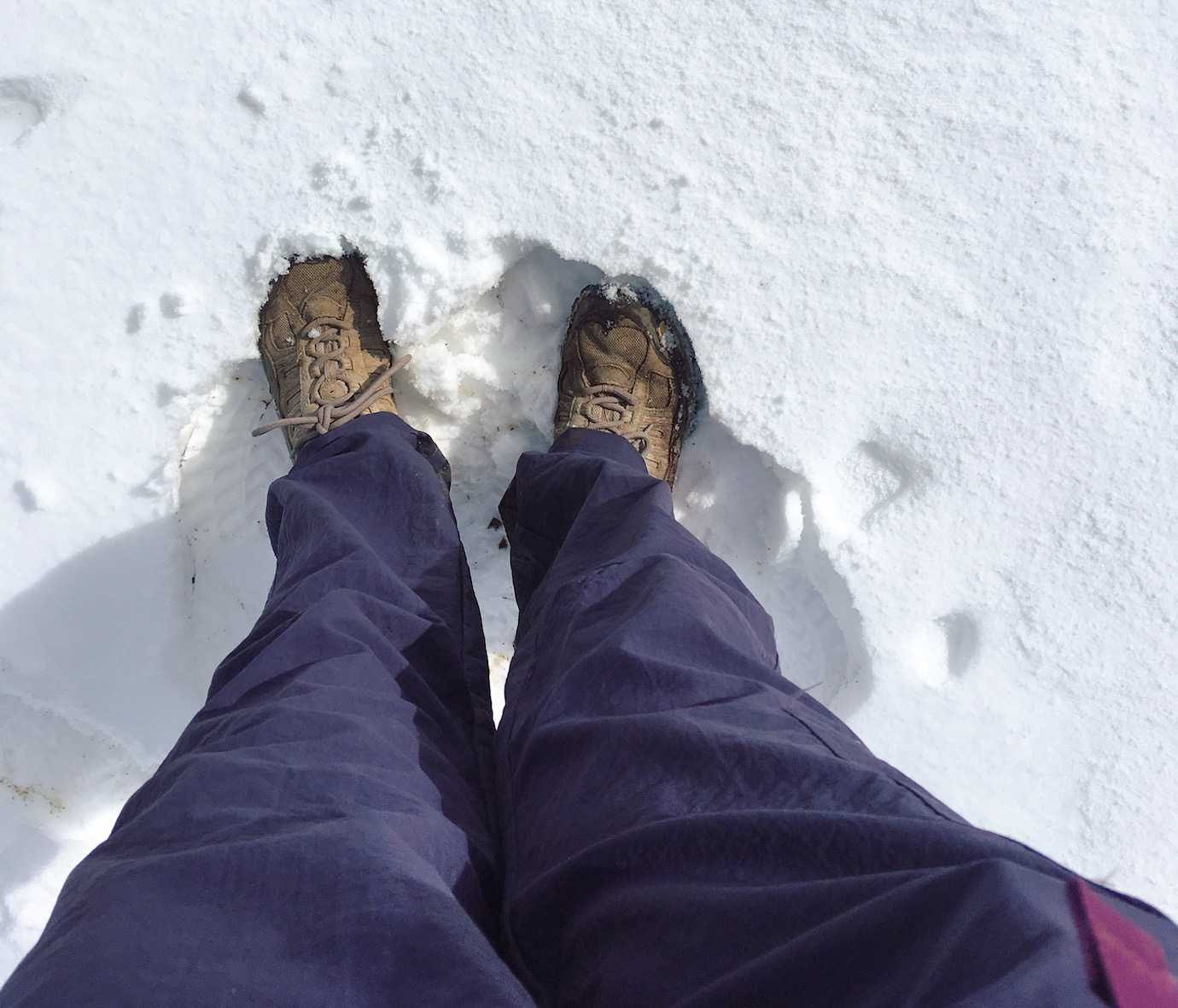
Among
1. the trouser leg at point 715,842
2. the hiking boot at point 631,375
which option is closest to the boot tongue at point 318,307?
the hiking boot at point 631,375

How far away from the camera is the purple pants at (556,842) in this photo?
0.43 metres

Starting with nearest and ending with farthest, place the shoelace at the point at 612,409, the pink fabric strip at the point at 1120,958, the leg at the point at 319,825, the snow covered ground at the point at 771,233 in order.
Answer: the pink fabric strip at the point at 1120,958 → the leg at the point at 319,825 → the snow covered ground at the point at 771,233 → the shoelace at the point at 612,409

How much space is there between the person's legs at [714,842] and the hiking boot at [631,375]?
1.22 feet

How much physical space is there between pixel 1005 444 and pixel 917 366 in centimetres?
15

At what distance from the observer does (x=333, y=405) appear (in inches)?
46.6

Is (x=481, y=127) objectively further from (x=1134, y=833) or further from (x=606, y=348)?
(x=1134, y=833)

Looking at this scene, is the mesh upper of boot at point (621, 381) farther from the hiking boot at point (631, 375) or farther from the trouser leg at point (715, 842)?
the trouser leg at point (715, 842)

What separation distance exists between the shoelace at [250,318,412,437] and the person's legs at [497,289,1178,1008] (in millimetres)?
457

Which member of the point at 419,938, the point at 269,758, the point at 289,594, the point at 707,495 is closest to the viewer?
the point at 419,938

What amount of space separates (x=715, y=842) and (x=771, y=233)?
81 centimetres

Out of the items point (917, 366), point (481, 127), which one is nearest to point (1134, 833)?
point (917, 366)

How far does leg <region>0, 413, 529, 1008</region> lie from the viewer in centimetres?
48

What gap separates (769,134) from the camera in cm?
111

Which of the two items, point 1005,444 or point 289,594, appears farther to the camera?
point 1005,444
